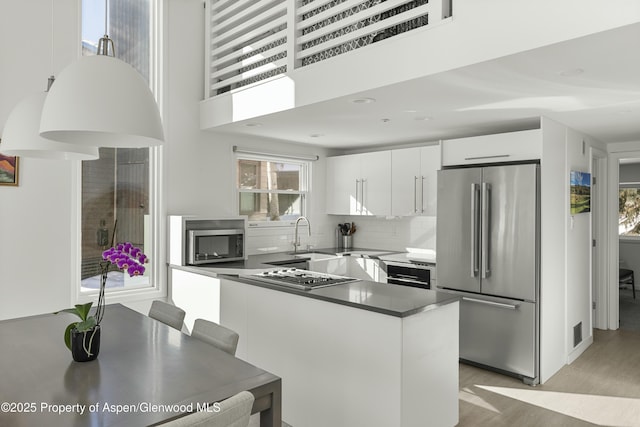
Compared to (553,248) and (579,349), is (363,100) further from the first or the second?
(579,349)

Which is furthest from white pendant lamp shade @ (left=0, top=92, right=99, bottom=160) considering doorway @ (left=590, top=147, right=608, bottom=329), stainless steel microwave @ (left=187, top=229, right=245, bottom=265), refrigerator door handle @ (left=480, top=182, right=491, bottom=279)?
doorway @ (left=590, top=147, right=608, bottom=329)

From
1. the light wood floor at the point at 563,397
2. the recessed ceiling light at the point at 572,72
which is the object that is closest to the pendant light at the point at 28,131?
the light wood floor at the point at 563,397

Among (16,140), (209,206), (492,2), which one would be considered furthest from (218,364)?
(209,206)

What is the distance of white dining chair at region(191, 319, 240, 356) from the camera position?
201 cm

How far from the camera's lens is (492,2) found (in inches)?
86.4

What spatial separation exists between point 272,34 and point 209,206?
178 centimetres

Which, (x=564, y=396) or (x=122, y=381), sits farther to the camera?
(x=564, y=396)

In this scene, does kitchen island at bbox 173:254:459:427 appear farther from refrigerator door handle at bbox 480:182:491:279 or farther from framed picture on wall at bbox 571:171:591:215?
framed picture on wall at bbox 571:171:591:215

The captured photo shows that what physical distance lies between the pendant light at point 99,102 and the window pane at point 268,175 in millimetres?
3361

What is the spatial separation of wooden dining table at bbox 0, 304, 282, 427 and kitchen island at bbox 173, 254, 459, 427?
849 mm

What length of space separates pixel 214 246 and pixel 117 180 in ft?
3.44

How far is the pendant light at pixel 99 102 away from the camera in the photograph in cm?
135

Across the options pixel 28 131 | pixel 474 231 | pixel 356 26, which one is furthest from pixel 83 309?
pixel 474 231

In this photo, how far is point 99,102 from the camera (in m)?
1.37
